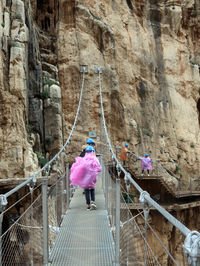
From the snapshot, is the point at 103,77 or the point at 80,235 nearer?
the point at 80,235

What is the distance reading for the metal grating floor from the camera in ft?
9.72

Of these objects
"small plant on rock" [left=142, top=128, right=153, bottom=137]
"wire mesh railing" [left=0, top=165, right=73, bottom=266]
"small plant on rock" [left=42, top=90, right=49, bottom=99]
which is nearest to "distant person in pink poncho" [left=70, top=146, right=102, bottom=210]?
"wire mesh railing" [left=0, top=165, right=73, bottom=266]

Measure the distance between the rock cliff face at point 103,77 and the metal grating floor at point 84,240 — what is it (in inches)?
189

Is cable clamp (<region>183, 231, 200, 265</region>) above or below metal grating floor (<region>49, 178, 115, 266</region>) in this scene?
above

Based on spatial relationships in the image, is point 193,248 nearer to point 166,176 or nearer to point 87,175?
point 87,175

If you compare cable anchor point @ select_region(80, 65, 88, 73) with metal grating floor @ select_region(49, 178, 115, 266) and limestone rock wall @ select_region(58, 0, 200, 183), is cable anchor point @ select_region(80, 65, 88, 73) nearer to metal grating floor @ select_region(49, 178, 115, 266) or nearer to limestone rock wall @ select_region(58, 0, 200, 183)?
limestone rock wall @ select_region(58, 0, 200, 183)

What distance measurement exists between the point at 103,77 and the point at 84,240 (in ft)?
38.7

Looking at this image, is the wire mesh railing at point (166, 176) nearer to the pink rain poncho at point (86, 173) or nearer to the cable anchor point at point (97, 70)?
the cable anchor point at point (97, 70)

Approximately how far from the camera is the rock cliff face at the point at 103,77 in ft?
31.7

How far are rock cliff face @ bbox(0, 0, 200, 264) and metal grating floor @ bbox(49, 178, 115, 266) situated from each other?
15.7 ft

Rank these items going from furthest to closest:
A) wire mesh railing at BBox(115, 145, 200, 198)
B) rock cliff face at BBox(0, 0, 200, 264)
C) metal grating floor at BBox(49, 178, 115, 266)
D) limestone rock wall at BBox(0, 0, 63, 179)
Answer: wire mesh railing at BBox(115, 145, 200, 198), rock cliff face at BBox(0, 0, 200, 264), limestone rock wall at BBox(0, 0, 63, 179), metal grating floor at BBox(49, 178, 115, 266)

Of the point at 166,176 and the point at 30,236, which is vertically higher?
the point at 30,236

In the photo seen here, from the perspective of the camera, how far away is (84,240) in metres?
3.55

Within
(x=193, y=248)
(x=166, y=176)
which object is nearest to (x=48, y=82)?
(x=166, y=176)
